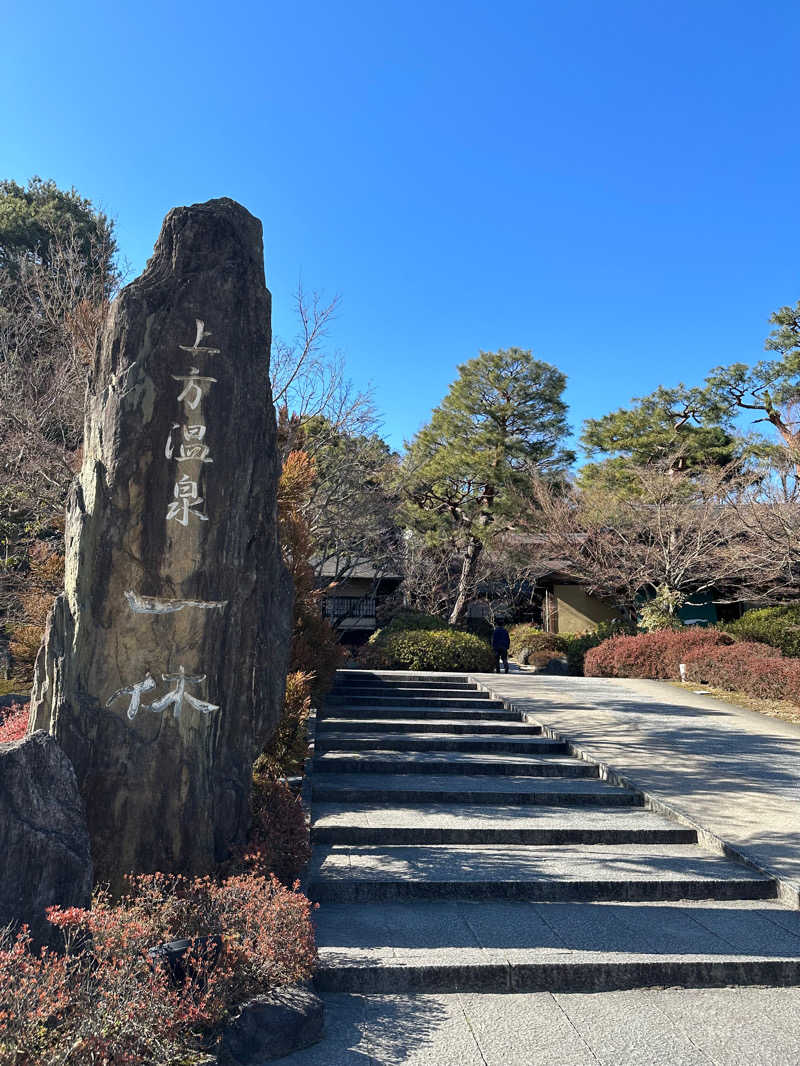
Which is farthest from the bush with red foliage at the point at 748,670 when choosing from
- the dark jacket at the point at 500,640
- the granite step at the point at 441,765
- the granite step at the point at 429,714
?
the granite step at the point at 441,765

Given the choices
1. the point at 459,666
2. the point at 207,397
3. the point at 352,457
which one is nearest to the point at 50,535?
the point at 352,457

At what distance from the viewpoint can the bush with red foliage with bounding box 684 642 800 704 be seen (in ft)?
42.8

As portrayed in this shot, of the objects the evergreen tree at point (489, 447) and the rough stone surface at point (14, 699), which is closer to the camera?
the rough stone surface at point (14, 699)

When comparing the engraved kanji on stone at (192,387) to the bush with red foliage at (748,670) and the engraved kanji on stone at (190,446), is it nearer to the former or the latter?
the engraved kanji on stone at (190,446)

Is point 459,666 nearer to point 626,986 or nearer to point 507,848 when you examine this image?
point 507,848

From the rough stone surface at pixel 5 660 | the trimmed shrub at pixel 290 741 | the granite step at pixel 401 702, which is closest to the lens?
the trimmed shrub at pixel 290 741

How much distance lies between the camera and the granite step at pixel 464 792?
732 centimetres

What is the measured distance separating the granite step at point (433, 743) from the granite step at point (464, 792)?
1.13 metres

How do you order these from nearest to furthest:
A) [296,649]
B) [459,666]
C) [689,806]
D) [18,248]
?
[689,806] < [296,649] < [459,666] < [18,248]

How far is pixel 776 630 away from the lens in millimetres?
18188

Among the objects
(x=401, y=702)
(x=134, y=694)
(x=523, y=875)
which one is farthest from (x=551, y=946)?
(x=401, y=702)

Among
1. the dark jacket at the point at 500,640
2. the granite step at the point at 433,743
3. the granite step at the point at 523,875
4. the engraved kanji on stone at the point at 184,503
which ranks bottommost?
the granite step at the point at 523,875

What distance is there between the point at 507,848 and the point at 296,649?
15.5 ft

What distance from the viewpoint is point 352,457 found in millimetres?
13242
